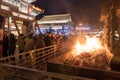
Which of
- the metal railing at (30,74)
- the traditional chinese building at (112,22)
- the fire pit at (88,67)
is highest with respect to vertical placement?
Result: the traditional chinese building at (112,22)

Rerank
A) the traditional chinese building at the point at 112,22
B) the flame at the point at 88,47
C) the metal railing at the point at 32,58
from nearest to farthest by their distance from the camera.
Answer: the metal railing at the point at 32,58 < the traditional chinese building at the point at 112,22 < the flame at the point at 88,47

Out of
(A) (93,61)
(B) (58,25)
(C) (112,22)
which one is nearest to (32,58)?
(A) (93,61)

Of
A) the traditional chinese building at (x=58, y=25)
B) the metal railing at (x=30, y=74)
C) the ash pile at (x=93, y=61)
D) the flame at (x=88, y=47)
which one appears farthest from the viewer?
the traditional chinese building at (x=58, y=25)

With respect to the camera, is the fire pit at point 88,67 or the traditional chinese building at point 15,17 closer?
the fire pit at point 88,67

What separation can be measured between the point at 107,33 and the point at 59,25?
27682 mm

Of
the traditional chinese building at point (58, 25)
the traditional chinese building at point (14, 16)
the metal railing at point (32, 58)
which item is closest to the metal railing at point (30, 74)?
the metal railing at point (32, 58)

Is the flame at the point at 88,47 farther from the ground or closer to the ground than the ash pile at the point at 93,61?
farther from the ground

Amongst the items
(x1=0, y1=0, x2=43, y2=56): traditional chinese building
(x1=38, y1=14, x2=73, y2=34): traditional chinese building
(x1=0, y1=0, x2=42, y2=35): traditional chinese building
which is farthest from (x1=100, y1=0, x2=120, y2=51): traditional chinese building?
(x1=38, y1=14, x2=73, y2=34): traditional chinese building

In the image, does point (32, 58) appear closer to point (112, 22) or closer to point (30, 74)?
point (30, 74)

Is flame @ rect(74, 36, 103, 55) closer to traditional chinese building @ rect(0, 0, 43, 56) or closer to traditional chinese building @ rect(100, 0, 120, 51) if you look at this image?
traditional chinese building @ rect(100, 0, 120, 51)

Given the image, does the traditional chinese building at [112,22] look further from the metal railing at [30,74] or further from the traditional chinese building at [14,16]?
A: the traditional chinese building at [14,16]

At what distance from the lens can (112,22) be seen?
26.7 feet

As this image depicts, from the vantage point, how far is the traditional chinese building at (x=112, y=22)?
798 centimetres

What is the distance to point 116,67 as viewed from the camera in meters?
6.60
